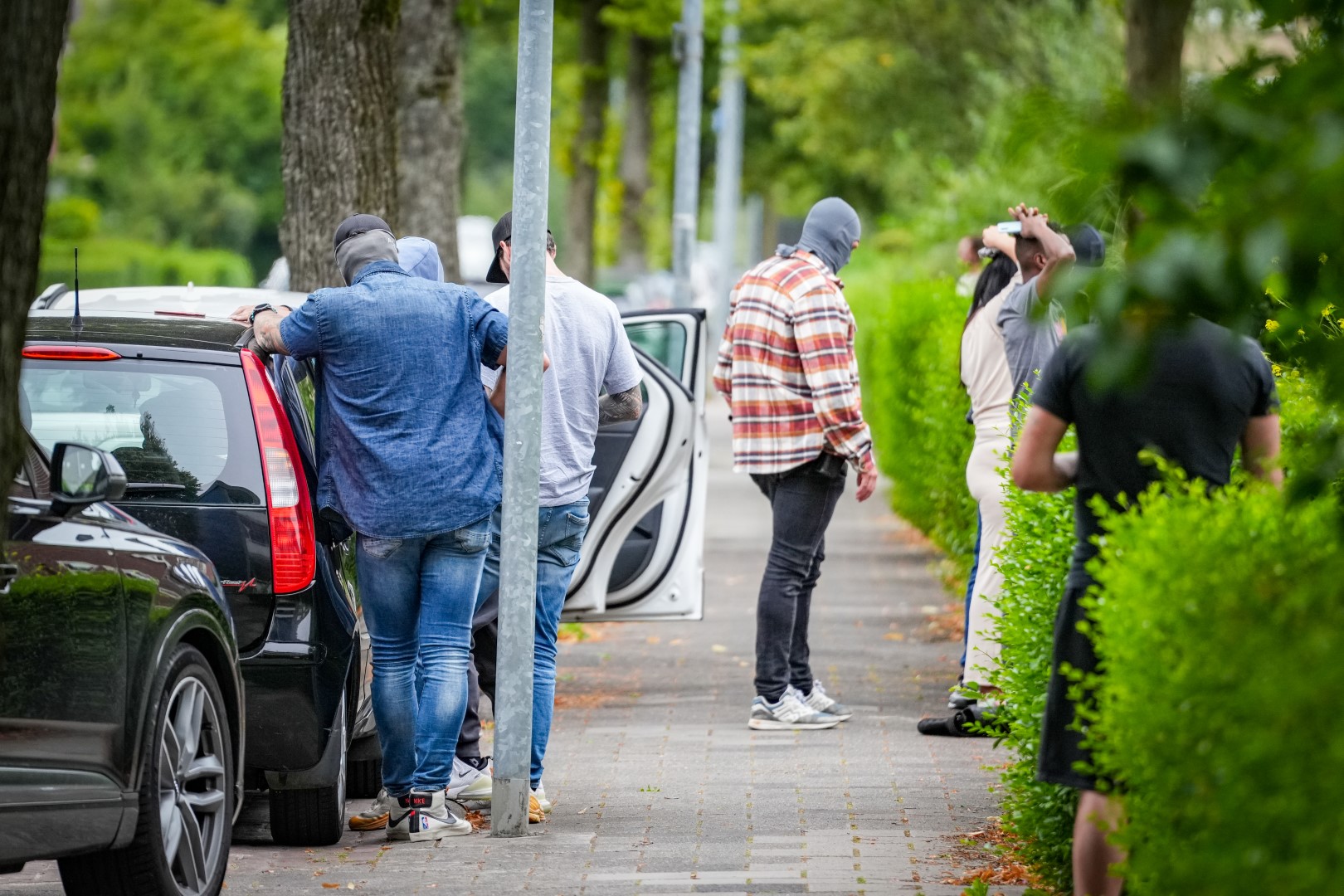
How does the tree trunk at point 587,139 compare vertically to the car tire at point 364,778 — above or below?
above

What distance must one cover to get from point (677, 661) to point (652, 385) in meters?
2.52

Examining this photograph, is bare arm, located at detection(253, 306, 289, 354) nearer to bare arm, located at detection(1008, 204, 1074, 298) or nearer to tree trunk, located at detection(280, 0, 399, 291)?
bare arm, located at detection(1008, 204, 1074, 298)

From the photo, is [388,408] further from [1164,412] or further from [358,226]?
[1164,412]

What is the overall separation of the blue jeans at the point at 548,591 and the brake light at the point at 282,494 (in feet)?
3.14

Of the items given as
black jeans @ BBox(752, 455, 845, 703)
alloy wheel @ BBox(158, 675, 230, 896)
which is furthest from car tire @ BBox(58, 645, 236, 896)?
black jeans @ BBox(752, 455, 845, 703)

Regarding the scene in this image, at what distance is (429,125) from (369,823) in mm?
8450

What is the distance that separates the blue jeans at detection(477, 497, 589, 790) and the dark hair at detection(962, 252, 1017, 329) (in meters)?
2.30

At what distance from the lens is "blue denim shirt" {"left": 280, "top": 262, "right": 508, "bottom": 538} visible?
6.16 m

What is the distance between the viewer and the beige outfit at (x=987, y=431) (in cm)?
820

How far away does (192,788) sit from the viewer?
18.1 feet

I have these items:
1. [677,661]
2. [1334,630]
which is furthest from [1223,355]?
[677,661]

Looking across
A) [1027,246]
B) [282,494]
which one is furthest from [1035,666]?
[1027,246]

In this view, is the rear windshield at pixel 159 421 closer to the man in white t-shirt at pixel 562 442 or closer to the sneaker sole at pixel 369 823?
the man in white t-shirt at pixel 562 442

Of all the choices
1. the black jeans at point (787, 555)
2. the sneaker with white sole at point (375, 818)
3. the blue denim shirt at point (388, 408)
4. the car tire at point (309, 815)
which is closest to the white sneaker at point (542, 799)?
the sneaker with white sole at point (375, 818)
